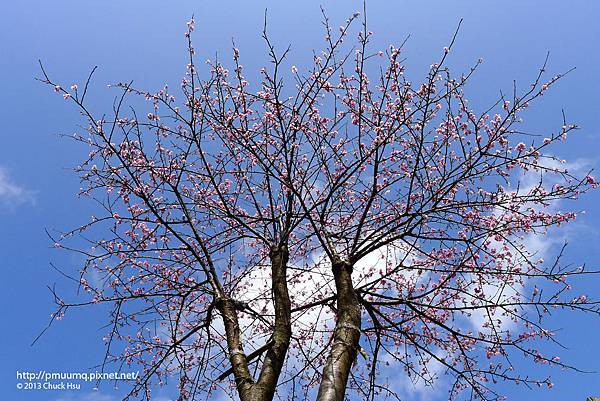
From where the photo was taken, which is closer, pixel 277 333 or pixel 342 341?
pixel 342 341

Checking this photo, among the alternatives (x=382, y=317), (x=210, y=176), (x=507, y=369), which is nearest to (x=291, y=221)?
(x=210, y=176)

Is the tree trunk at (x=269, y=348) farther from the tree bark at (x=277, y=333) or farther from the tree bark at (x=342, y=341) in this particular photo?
the tree bark at (x=342, y=341)

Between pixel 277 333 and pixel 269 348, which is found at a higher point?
pixel 277 333

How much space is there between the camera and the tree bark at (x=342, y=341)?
14.7 ft

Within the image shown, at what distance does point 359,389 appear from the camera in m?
7.12

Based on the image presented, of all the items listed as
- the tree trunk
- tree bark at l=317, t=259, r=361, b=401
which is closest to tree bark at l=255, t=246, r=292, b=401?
the tree trunk

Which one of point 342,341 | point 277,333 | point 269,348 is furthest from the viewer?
point 277,333

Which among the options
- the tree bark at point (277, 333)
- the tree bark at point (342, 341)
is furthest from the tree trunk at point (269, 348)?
the tree bark at point (342, 341)

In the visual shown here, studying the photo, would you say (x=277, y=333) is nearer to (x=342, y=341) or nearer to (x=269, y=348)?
(x=269, y=348)

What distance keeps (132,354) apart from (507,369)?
5174mm

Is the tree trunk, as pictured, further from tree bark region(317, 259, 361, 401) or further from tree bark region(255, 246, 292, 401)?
tree bark region(317, 259, 361, 401)

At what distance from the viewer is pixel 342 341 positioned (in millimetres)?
5012

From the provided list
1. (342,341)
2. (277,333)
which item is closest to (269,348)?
(277,333)

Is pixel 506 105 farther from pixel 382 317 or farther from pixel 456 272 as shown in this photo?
pixel 382 317
